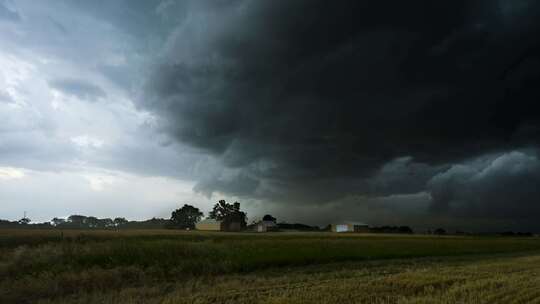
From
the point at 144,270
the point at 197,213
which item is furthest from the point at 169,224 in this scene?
the point at 144,270

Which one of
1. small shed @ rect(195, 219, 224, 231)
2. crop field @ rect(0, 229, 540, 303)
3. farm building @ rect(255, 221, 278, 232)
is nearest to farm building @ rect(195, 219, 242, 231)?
small shed @ rect(195, 219, 224, 231)

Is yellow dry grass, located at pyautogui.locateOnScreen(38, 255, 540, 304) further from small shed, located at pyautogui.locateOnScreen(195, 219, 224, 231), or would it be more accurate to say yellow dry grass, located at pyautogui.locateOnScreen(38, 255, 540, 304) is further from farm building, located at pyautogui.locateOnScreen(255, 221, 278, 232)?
farm building, located at pyautogui.locateOnScreen(255, 221, 278, 232)

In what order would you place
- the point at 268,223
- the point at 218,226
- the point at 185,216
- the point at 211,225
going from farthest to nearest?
the point at 185,216
the point at 268,223
the point at 211,225
the point at 218,226

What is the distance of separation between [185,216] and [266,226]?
4708 centimetres

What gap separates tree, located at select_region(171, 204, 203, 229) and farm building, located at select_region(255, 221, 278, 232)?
122 ft

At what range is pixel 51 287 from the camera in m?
17.3

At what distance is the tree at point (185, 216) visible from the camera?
167375mm

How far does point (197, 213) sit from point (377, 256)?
142m

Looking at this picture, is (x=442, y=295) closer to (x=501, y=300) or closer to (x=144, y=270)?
(x=501, y=300)

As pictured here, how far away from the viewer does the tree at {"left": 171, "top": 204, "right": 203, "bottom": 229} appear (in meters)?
167

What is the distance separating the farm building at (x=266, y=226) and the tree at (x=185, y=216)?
3706 centimetres

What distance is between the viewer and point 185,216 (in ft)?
557

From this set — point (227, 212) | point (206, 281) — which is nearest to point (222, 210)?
point (227, 212)

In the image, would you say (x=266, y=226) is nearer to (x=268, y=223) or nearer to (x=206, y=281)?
(x=268, y=223)
